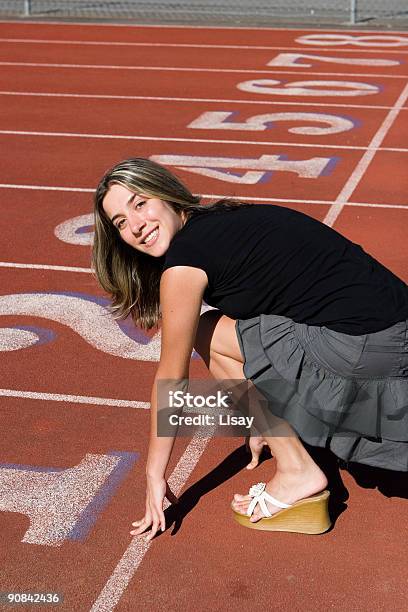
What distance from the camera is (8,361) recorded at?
5289mm

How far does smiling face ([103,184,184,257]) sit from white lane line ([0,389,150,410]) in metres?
1.29

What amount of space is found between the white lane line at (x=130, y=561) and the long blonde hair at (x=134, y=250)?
68 cm

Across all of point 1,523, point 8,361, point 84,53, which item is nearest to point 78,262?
point 8,361

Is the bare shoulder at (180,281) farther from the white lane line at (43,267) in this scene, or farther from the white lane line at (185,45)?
the white lane line at (185,45)

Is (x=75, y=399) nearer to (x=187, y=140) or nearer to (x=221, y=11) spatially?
(x=187, y=140)

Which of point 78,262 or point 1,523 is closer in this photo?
point 1,523

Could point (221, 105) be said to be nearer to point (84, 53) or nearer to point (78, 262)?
point (84, 53)

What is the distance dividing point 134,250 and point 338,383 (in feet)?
2.84

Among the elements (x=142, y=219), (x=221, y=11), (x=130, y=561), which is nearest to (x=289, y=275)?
(x=142, y=219)

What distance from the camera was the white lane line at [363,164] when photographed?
780cm

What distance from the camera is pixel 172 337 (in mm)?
3561

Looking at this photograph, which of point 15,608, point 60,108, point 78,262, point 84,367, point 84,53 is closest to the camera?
point 15,608

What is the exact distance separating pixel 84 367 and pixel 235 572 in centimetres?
187

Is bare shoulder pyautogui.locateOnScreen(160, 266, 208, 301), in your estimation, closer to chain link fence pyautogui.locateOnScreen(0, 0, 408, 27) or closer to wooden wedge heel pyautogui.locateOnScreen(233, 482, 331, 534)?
wooden wedge heel pyautogui.locateOnScreen(233, 482, 331, 534)
